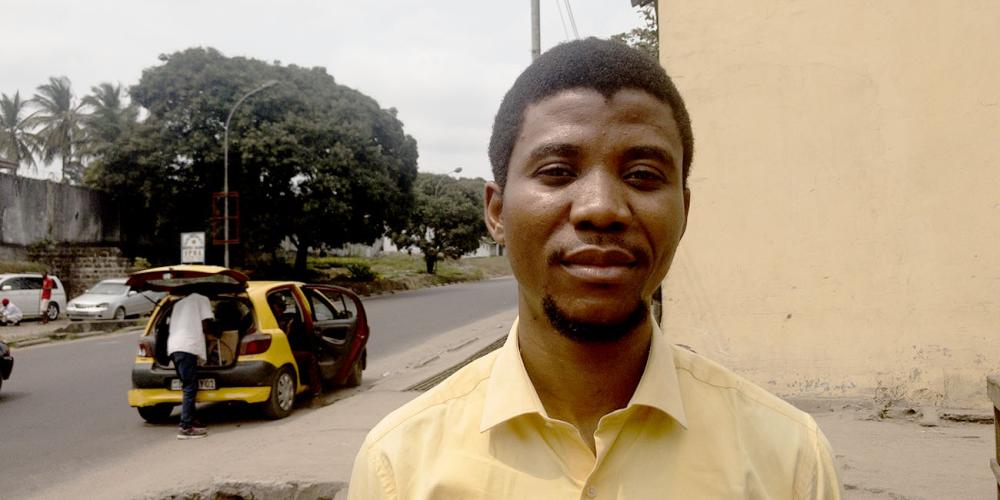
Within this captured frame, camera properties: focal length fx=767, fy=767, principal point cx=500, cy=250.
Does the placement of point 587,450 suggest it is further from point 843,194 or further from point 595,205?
point 843,194

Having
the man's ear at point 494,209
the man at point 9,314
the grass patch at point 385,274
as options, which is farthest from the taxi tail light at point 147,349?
the grass patch at point 385,274

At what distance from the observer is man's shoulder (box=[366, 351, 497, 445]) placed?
1.36m

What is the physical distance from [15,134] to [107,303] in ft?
96.3

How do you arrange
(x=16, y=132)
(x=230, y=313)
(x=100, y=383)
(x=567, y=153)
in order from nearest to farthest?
1. (x=567, y=153)
2. (x=230, y=313)
3. (x=100, y=383)
4. (x=16, y=132)

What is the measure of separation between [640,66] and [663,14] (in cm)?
651

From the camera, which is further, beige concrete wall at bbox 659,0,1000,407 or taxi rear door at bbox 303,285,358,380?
taxi rear door at bbox 303,285,358,380

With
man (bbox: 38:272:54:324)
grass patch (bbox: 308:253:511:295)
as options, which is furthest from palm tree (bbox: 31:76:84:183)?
man (bbox: 38:272:54:324)

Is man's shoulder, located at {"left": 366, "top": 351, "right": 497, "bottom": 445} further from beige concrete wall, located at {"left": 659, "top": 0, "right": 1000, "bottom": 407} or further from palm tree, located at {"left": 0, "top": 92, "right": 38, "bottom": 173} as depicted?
palm tree, located at {"left": 0, "top": 92, "right": 38, "bottom": 173}

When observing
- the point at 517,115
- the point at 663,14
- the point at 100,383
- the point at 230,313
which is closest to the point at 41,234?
the point at 100,383

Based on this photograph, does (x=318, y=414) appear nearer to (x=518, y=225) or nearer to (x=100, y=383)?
(x=100, y=383)

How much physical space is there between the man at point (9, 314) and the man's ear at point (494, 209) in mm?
20684

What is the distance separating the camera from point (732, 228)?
727 centimetres

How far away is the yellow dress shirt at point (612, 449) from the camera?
4.20 ft

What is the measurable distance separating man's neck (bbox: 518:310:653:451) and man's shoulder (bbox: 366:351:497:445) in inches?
4.9
